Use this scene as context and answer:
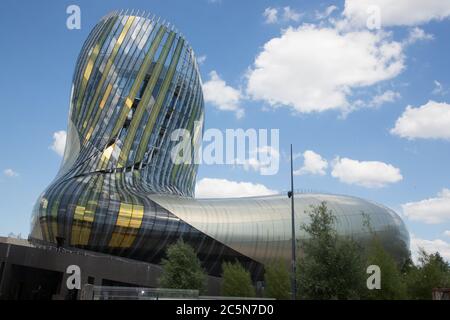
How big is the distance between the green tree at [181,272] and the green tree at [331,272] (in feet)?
31.7

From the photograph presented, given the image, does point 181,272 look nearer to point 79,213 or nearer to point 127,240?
point 127,240

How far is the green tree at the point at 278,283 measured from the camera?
32.5 m

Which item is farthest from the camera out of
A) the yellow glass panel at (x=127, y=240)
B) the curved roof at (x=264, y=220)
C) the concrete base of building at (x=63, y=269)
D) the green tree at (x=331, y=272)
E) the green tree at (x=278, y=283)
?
the curved roof at (x=264, y=220)

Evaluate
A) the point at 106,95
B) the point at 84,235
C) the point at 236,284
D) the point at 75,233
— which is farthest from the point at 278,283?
the point at 106,95

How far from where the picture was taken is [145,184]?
45.4 metres

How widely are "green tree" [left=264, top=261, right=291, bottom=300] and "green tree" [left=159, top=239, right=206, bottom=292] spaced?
554 cm

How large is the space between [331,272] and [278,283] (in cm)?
1307

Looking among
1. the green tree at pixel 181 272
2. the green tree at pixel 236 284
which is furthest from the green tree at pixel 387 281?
the green tree at pixel 181 272

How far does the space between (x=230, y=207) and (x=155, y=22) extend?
959 inches

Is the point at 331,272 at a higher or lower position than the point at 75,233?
lower

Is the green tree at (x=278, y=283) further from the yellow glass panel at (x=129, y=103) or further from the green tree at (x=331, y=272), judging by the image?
the yellow glass panel at (x=129, y=103)

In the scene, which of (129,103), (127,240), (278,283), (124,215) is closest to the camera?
(278,283)

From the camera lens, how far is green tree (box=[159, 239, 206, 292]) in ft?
94.2
